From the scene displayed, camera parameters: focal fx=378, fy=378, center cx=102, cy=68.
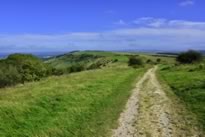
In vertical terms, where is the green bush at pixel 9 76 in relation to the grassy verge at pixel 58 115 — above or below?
below

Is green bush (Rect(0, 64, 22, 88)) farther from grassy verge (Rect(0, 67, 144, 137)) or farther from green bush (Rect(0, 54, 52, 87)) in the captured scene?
grassy verge (Rect(0, 67, 144, 137))

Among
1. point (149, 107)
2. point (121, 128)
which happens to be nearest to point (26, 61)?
point (149, 107)

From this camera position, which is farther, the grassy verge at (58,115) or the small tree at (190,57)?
the small tree at (190,57)

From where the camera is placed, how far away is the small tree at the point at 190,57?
10426 cm

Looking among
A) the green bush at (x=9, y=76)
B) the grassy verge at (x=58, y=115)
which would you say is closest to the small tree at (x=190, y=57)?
the green bush at (x=9, y=76)

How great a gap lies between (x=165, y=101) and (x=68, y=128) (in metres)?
9.13

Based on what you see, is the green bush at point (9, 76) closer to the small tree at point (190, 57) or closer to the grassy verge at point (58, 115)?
the grassy verge at point (58, 115)

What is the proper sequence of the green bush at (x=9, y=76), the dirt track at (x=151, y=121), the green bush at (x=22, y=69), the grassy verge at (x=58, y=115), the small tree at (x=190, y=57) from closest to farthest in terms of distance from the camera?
the dirt track at (x=151, y=121)
the grassy verge at (x=58, y=115)
the green bush at (x=9, y=76)
the green bush at (x=22, y=69)
the small tree at (x=190, y=57)

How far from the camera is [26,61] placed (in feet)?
237

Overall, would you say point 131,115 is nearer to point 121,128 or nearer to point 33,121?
point 121,128

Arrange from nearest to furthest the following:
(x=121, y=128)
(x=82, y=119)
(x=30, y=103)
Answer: (x=121, y=128) → (x=82, y=119) → (x=30, y=103)

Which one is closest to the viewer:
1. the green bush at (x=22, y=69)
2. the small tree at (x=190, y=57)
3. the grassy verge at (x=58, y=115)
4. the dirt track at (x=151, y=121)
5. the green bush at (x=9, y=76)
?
the dirt track at (x=151, y=121)

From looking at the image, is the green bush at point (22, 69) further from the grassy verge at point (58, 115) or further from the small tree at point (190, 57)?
the small tree at point (190, 57)

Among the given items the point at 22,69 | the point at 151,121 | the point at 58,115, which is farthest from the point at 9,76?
the point at 151,121
